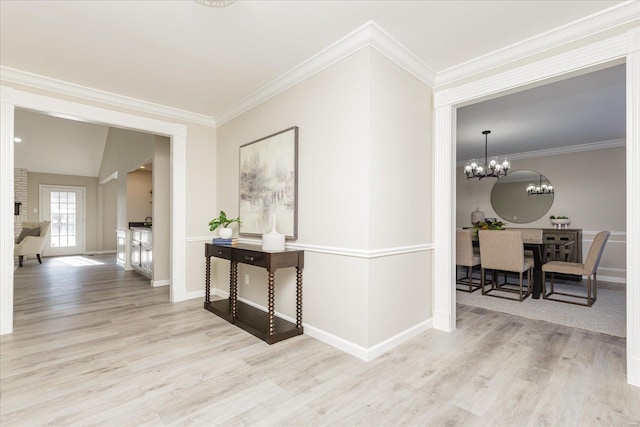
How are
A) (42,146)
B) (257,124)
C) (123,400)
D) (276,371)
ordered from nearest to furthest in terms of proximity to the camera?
1. (123,400)
2. (276,371)
3. (257,124)
4. (42,146)

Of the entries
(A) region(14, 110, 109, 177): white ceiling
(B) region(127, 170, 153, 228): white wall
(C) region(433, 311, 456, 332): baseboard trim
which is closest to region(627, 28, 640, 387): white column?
(C) region(433, 311, 456, 332): baseboard trim

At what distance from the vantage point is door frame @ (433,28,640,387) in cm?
202

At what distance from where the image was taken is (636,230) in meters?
2.02

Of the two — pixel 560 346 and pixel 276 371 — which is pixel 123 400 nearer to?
pixel 276 371

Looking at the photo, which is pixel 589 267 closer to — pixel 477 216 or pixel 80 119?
pixel 477 216

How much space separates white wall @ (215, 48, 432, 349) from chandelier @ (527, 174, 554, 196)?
4693mm

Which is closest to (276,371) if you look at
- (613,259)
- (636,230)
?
(636,230)

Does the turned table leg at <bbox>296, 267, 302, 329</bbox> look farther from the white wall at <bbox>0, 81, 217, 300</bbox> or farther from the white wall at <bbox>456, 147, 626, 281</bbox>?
the white wall at <bbox>456, 147, 626, 281</bbox>

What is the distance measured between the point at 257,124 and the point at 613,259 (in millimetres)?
6484

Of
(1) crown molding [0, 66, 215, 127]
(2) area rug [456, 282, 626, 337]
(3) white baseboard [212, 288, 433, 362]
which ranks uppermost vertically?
(1) crown molding [0, 66, 215, 127]

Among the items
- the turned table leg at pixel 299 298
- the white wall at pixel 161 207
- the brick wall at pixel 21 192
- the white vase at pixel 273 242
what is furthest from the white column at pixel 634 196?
the brick wall at pixel 21 192

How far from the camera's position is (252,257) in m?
2.90

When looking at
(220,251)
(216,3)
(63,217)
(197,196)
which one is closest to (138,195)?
(197,196)

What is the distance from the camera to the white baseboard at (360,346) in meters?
2.40
